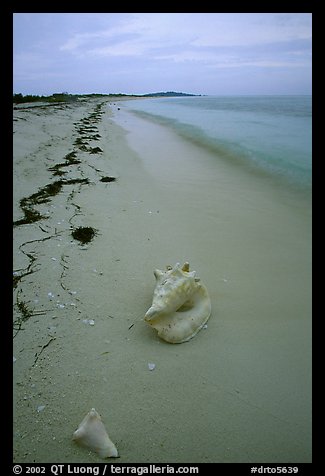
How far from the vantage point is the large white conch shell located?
1635 mm

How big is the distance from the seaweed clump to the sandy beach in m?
0.06

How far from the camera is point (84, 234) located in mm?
3785

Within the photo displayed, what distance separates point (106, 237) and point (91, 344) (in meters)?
1.75

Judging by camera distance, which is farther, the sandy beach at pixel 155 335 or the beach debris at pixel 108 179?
the beach debris at pixel 108 179

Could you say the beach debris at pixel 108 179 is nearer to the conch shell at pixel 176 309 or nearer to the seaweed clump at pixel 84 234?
the seaweed clump at pixel 84 234

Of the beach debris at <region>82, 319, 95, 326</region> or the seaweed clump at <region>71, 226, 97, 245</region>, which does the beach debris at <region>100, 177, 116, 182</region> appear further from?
the beach debris at <region>82, 319, 95, 326</region>

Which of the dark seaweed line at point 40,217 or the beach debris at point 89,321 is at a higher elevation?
the dark seaweed line at point 40,217

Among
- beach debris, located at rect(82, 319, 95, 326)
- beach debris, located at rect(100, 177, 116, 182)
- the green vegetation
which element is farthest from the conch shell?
beach debris, located at rect(100, 177, 116, 182)

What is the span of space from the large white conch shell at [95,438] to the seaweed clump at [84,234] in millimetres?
2271

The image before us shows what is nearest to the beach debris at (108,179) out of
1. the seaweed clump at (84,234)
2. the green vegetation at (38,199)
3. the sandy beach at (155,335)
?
the green vegetation at (38,199)

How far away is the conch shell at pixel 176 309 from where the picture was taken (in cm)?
230

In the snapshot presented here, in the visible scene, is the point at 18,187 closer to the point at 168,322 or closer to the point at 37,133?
the point at 168,322

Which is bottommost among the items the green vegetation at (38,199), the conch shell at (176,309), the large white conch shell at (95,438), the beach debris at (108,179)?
the large white conch shell at (95,438)
